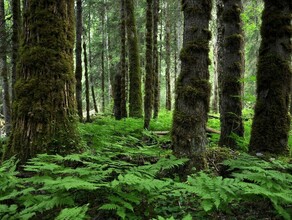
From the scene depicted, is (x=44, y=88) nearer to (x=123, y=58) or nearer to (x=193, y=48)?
(x=193, y=48)

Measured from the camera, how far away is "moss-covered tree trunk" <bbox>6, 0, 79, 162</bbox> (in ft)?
15.8

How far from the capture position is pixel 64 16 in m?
5.36

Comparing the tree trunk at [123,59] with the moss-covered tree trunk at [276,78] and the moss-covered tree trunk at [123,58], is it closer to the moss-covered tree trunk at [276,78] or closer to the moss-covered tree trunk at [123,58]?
the moss-covered tree trunk at [123,58]

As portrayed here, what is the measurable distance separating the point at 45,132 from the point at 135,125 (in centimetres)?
576

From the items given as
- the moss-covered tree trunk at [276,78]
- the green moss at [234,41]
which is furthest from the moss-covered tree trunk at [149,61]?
the moss-covered tree trunk at [276,78]

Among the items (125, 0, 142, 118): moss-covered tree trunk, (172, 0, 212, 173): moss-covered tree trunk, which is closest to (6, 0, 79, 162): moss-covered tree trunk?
(172, 0, 212, 173): moss-covered tree trunk

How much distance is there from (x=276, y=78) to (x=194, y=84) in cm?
167

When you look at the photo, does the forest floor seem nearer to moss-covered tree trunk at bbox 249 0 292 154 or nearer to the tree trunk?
moss-covered tree trunk at bbox 249 0 292 154

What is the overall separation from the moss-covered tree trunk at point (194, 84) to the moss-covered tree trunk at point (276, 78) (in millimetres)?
1260

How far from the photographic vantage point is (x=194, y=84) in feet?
16.4

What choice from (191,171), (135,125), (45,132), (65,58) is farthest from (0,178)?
(135,125)

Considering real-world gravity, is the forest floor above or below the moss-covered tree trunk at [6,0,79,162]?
below

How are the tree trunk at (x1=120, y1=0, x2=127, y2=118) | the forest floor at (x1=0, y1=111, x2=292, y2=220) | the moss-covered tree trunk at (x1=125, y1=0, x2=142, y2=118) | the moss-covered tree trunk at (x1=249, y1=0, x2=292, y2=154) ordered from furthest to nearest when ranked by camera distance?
the moss-covered tree trunk at (x1=125, y1=0, x2=142, y2=118) → the tree trunk at (x1=120, y1=0, x2=127, y2=118) → the moss-covered tree trunk at (x1=249, y1=0, x2=292, y2=154) → the forest floor at (x1=0, y1=111, x2=292, y2=220)

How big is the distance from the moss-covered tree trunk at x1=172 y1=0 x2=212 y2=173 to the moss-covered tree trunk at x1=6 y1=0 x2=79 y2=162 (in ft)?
6.87
